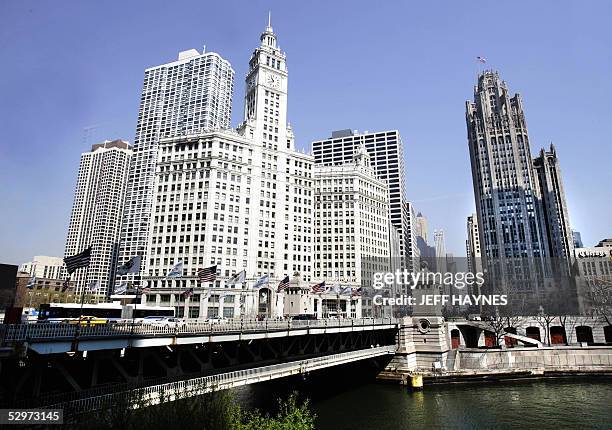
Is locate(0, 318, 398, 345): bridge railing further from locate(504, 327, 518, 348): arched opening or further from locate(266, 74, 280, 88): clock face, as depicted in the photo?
locate(266, 74, 280, 88): clock face

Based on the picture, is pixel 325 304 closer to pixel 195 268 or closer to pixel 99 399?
pixel 195 268

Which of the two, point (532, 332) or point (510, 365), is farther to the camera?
point (532, 332)

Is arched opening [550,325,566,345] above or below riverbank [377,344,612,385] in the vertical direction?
above

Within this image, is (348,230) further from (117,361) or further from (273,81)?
(117,361)

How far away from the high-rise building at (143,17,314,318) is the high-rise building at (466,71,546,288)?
318 feet


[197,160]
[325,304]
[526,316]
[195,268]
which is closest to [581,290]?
[526,316]

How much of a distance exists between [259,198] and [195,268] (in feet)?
92.6

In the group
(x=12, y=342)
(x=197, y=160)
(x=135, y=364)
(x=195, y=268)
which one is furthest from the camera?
(x=197, y=160)

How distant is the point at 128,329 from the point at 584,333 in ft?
356

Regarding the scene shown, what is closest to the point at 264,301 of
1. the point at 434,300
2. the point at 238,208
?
the point at 238,208

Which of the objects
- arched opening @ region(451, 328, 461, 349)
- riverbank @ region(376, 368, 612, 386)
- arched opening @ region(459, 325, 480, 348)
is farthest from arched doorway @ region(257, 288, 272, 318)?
arched opening @ region(459, 325, 480, 348)

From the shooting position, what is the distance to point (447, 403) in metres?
55.9

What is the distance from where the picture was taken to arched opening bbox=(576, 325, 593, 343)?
97.1 meters

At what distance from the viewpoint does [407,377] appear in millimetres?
67000
